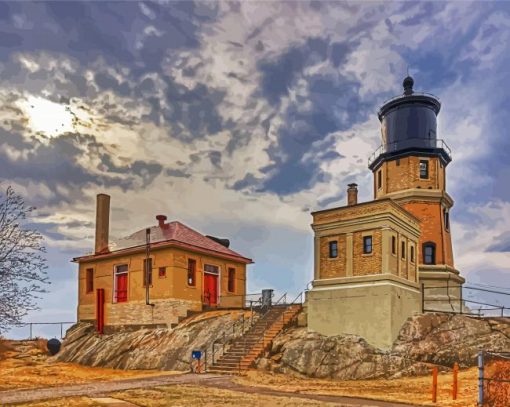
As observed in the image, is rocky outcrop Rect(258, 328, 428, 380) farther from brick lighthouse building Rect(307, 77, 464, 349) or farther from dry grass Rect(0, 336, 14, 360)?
dry grass Rect(0, 336, 14, 360)

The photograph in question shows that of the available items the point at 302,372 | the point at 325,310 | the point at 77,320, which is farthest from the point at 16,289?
the point at 77,320

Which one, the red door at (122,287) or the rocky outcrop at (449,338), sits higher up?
the red door at (122,287)

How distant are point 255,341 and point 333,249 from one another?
6.39 metres

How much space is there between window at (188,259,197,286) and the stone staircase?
6333 mm

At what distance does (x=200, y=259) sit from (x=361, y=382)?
15.7 metres

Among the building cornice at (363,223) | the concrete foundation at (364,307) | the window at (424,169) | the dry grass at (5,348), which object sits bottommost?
the dry grass at (5,348)

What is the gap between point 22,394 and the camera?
1748 centimetres

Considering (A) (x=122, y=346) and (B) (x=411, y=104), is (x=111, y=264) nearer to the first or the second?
(A) (x=122, y=346)

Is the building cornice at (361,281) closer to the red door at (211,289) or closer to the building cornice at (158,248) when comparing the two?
the building cornice at (158,248)

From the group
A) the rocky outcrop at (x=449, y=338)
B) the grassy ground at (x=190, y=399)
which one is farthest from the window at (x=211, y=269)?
the grassy ground at (x=190, y=399)

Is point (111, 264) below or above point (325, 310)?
above

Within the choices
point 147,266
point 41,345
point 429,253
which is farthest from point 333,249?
point 41,345

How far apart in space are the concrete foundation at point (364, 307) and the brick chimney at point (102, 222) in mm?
17911

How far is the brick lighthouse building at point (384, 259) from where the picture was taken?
2502 cm
